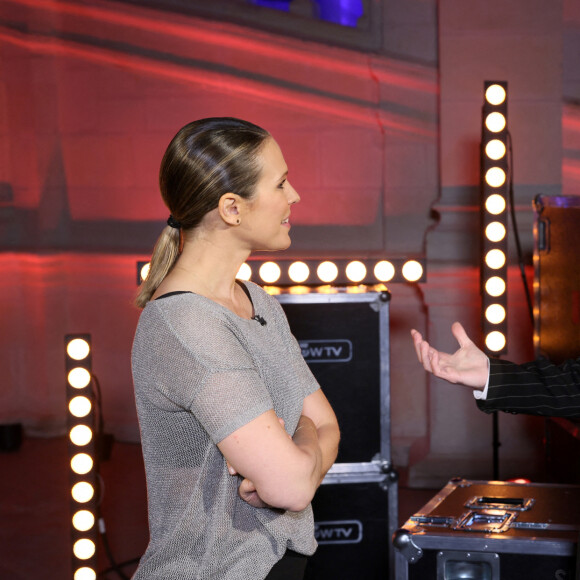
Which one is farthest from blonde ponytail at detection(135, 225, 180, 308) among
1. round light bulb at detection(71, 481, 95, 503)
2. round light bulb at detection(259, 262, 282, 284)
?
round light bulb at detection(259, 262, 282, 284)

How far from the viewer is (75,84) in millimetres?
4316

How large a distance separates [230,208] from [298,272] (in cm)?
139

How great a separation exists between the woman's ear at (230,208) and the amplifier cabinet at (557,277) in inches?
61.7

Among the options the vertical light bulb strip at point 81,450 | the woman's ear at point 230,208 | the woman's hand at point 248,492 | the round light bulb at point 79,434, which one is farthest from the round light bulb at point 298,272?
the woman's hand at point 248,492

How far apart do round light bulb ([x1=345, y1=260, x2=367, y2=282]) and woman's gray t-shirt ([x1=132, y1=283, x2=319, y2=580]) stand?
1.40 meters

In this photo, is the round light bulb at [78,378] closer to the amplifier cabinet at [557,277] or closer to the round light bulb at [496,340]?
the round light bulb at [496,340]

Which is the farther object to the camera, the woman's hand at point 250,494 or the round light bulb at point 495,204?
the round light bulb at point 495,204

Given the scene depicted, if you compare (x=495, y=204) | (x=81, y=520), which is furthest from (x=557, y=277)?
(x=81, y=520)

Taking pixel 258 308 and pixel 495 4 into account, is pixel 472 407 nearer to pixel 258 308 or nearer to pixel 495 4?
pixel 495 4

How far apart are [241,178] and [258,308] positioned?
0.83 feet

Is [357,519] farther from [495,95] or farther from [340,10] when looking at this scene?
[340,10]

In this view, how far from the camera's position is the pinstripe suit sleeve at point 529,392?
61.7 inches

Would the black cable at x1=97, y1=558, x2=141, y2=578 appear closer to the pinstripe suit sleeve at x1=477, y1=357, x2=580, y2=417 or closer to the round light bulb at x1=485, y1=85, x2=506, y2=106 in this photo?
the pinstripe suit sleeve at x1=477, y1=357, x2=580, y2=417

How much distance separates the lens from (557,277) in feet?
8.52
